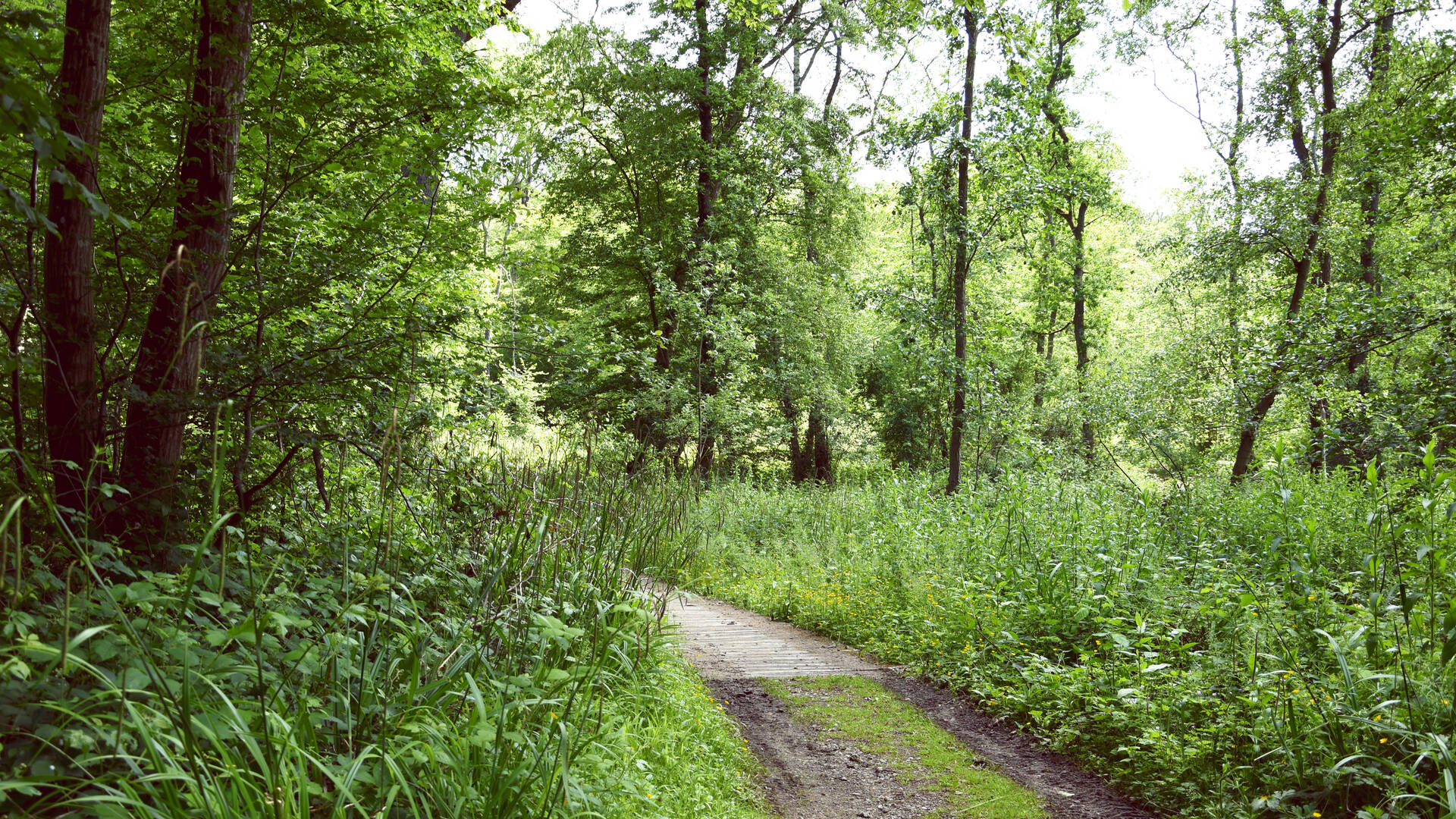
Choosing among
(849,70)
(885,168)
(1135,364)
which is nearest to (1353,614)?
(885,168)

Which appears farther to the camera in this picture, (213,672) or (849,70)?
(849,70)

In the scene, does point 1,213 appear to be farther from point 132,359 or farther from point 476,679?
point 476,679

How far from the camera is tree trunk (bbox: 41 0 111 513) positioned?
10.4ft

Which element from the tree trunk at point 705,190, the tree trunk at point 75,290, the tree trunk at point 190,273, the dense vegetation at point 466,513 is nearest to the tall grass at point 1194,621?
the dense vegetation at point 466,513

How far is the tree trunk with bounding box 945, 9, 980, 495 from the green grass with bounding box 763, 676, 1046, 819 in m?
6.44

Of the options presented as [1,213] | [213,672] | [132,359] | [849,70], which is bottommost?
[213,672]

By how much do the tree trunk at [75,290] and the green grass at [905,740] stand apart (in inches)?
171

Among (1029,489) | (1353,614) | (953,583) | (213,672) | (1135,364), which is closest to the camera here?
(213,672)

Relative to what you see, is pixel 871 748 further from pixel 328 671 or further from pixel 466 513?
pixel 328 671

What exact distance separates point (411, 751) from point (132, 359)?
2652mm

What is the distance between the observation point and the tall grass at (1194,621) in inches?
137

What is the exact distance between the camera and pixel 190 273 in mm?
3586

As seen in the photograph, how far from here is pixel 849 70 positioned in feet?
71.3

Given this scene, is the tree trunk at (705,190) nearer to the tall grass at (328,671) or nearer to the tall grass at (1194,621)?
the tall grass at (1194,621)
